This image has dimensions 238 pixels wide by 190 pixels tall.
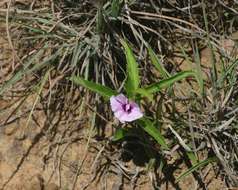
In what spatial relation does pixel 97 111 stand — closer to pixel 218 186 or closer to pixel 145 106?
pixel 145 106

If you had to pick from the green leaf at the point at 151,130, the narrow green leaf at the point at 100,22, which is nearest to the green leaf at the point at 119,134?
the green leaf at the point at 151,130

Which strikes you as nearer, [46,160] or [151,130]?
[151,130]

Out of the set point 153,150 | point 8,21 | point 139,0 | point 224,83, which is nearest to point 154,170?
point 153,150

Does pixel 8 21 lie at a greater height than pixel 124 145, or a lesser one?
greater

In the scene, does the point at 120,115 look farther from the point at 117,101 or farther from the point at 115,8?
the point at 115,8

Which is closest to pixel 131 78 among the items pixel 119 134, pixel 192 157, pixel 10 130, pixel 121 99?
pixel 121 99

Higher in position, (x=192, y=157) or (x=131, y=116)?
(x=131, y=116)

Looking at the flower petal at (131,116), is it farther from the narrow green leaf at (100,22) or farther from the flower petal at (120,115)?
the narrow green leaf at (100,22)
